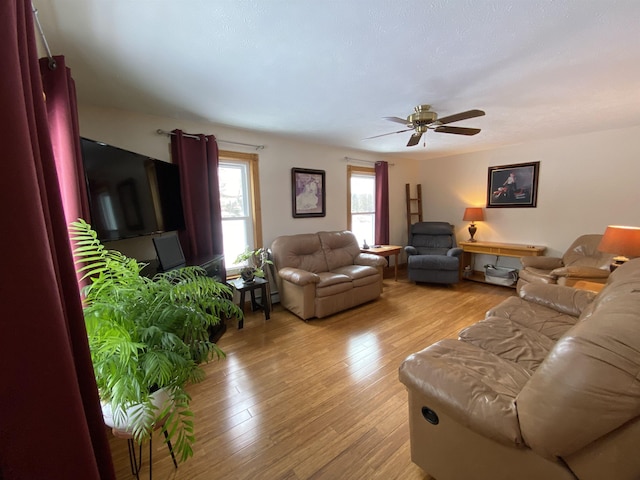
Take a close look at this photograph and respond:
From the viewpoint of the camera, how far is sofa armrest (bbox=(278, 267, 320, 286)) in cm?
303

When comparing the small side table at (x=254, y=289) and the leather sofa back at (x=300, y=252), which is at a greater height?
the leather sofa back at (x=300, y=252)

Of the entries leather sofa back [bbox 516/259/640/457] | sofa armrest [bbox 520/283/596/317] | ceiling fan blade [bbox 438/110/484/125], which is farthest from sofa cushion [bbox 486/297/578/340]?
ceiling fan blade [bbox 438/110/484/125]

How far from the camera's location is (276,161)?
3.64 m

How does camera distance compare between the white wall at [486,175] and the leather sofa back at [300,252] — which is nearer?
the white wall at [486,175]

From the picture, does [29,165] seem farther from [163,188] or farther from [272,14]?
[163,188]

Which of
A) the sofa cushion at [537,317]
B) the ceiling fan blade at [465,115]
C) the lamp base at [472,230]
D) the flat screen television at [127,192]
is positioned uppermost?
the ceiling fan blade at [465,115]

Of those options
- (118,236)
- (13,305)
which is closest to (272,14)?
(13,305)

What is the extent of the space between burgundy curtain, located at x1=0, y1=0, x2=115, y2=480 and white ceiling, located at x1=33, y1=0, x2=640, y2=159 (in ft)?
2.99

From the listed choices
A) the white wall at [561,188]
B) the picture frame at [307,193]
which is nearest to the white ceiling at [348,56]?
the white wall at [561,188]

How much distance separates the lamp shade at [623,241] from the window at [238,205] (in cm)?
362

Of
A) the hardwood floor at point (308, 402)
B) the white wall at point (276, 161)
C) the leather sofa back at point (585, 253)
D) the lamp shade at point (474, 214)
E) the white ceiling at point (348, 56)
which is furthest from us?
the lamp shade at point (474, 214)

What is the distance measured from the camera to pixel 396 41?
1504mm

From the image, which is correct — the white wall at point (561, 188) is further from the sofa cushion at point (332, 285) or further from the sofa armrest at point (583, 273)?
the sofa cushion at point (332, 285)

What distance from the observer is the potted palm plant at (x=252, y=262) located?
3.09 m
